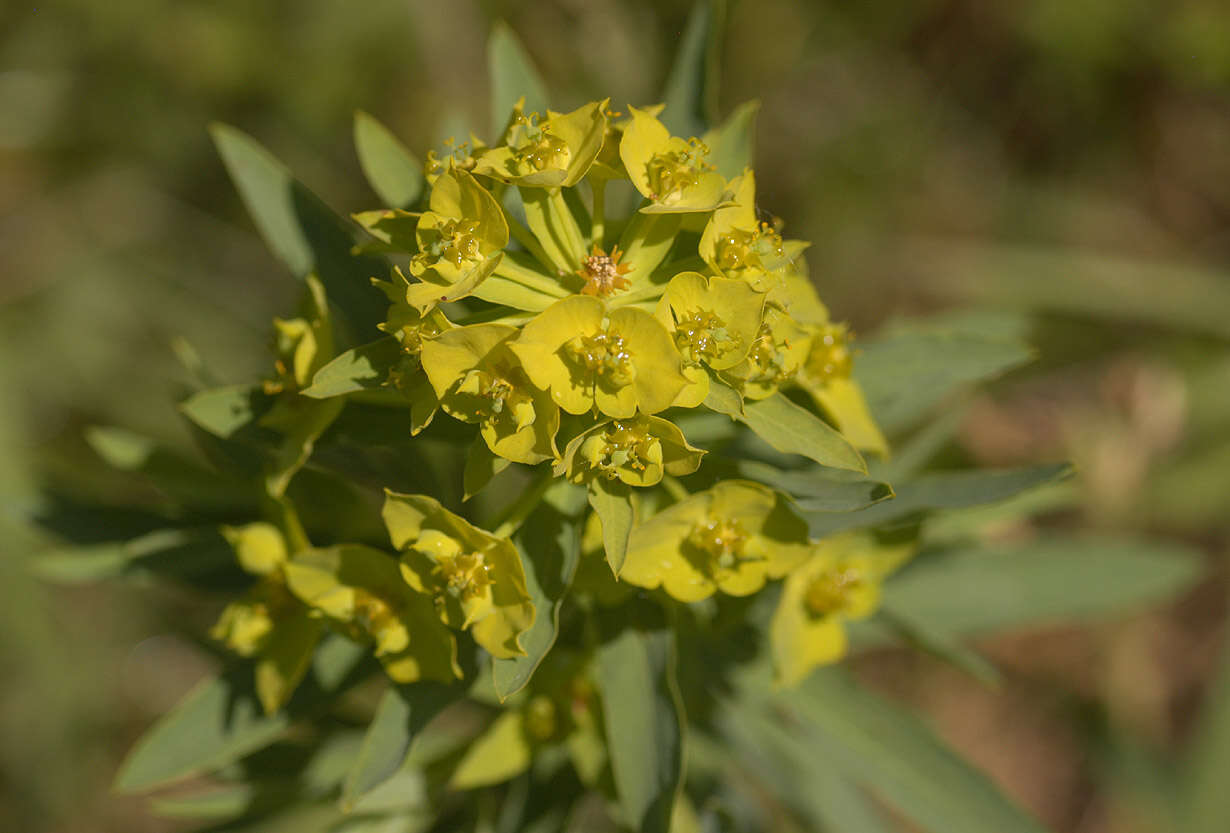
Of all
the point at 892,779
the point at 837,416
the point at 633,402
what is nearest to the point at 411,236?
the point at 633,402

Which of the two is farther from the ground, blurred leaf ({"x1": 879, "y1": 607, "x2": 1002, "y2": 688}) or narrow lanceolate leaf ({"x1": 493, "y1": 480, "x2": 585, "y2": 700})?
narrow lanceolate leaf ({"x1": 493, "y1": 480, "x2": 585, "y2": 700})

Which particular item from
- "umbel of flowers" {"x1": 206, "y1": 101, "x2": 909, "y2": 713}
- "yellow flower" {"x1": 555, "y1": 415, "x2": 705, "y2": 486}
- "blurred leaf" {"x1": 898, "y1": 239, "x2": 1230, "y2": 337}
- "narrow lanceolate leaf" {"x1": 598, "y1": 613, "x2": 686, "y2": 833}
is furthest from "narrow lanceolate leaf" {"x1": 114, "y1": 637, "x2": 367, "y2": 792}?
"blurred leaf" {"x1": 898, "y1": 239, "x2": 1230, "y2": 337}

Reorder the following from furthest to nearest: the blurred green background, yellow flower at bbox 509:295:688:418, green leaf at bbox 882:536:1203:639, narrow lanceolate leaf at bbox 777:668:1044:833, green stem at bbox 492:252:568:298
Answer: the blurred green background → green leaf at bbox 882:536:1203:639 → narrow lanceolate leaf at bbox 777:668:1044:833 → green stem at bbox 492:252:568:298 → yellow flower at bbox 509:295:688:418

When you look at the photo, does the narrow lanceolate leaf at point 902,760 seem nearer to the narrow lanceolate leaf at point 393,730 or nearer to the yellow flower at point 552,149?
the narrow lanceolate leaf at point 393,730

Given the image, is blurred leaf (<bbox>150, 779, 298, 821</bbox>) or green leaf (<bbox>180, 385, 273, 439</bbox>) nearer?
green leaf (<bbox>180, 385, 273, 439</bbox>)

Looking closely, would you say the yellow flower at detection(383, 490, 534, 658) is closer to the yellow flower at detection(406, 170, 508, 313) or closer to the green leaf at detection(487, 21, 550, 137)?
the yellow flower at detection(406, 170, 508, 313)

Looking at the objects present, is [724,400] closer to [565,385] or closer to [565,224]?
[565,385]

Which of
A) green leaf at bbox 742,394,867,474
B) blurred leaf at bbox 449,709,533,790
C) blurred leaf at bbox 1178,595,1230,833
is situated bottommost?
blurred leaf at bbox 1178,595,1230,833

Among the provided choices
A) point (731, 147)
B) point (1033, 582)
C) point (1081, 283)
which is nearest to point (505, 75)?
point (731, 147)

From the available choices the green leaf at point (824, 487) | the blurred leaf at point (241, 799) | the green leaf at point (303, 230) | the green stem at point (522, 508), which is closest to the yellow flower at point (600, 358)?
the green stem at point (522, 508)
